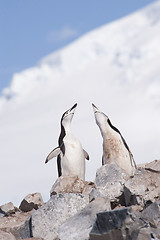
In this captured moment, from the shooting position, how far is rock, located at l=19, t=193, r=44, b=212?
11438 mm

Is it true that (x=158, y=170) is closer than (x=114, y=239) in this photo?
No

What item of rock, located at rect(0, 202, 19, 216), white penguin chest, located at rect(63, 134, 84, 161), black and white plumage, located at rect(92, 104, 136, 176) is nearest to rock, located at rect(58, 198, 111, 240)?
rock, located at rect(0, 202, 19, 216)

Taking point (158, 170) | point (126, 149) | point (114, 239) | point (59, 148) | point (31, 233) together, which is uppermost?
point (59, 148)

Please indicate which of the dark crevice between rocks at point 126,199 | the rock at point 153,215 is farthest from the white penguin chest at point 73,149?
the rock at point 153,215

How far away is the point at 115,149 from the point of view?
15.0 metres

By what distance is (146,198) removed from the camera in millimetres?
9711

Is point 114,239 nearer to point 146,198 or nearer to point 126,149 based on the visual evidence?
point 146,198

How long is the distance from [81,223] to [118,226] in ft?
3.78

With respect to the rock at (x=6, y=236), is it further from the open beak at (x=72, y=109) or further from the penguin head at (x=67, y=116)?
the open beak at (x=72, y=109)

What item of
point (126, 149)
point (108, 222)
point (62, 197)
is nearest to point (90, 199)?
point (62, 197)

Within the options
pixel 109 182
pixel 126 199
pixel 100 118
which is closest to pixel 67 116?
pixel 100 118

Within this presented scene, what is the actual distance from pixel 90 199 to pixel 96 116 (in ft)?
22.3

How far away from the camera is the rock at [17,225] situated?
9.71 m

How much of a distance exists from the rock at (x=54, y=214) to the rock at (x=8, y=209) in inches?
84.1
